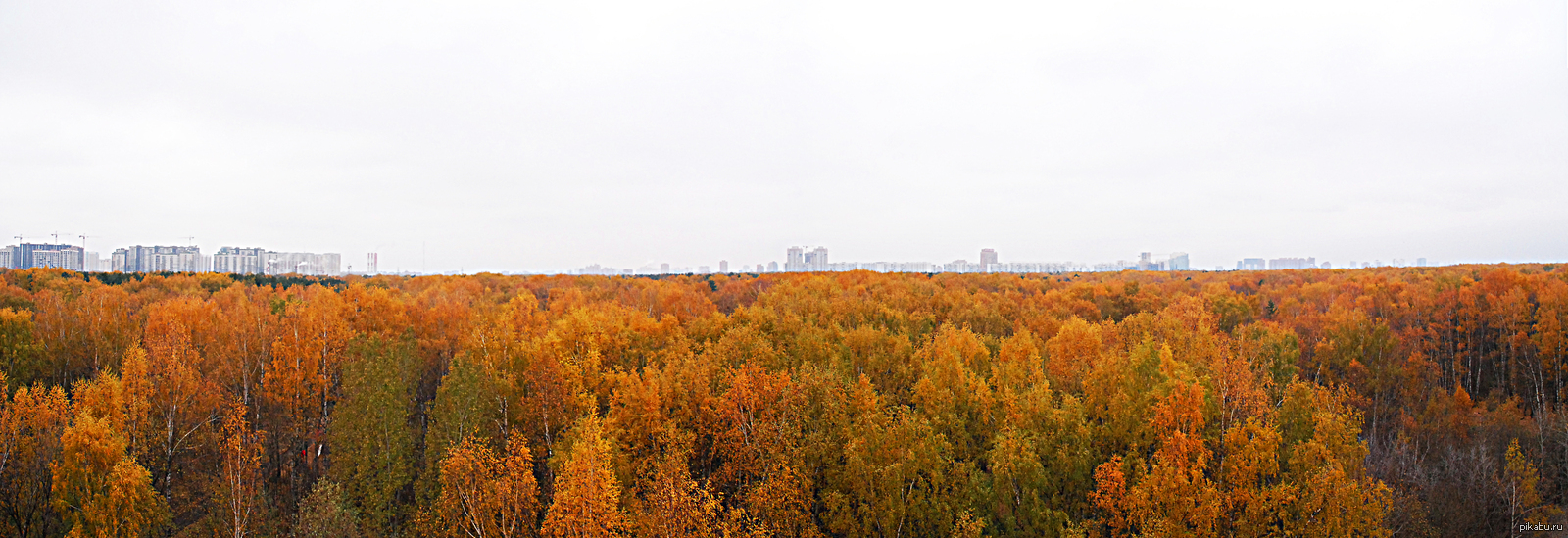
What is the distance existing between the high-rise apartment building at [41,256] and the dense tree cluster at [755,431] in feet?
463

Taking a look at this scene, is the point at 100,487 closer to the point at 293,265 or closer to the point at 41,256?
the point at 41,256

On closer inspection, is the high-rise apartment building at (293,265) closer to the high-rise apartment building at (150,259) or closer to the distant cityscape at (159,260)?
the distant cityscape at (159,260)

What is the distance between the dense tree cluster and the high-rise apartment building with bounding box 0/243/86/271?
14123cm

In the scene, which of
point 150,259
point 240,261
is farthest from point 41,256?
point 240,261

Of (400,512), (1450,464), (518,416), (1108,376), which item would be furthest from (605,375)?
(1450,464)

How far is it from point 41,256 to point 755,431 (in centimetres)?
19807

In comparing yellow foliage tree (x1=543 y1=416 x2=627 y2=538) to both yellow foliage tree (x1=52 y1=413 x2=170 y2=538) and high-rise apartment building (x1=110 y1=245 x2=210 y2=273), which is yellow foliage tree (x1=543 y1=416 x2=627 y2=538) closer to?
yellow foliage tree (x1=52 y1=413 x2=170 y2=538)

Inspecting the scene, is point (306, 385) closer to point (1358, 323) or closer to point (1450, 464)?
point (1450, 464)

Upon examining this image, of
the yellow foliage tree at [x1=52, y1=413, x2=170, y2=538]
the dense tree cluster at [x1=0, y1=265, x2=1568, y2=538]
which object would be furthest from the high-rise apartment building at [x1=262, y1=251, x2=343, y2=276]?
the yellow foliage tree at [x1=52, y1=413, x2=170, y2=538]

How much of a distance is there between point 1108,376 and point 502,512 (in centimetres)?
2678

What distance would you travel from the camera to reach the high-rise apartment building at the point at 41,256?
143 meters

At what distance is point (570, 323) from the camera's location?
39594mm

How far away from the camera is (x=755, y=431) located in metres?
28.3

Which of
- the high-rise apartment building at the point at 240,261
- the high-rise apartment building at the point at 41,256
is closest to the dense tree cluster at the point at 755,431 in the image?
the high-rise apartment building at the point at 41,256
